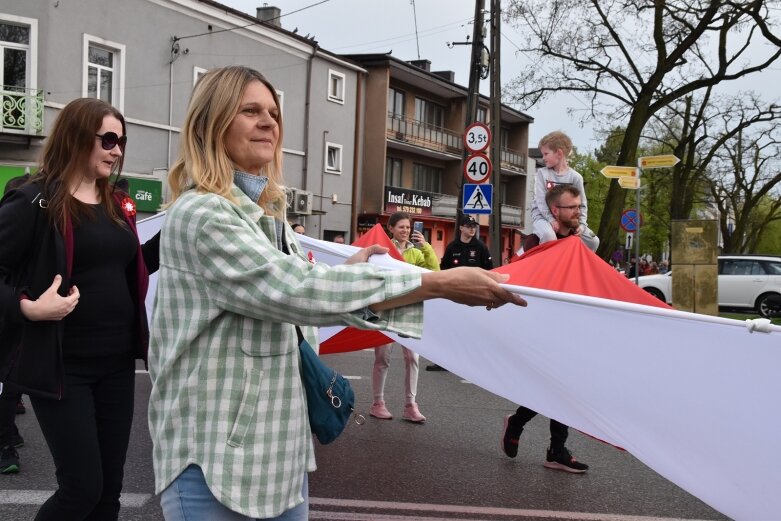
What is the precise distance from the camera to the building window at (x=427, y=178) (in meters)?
40.2

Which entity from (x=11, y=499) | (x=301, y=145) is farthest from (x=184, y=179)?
(x=301, y=145)

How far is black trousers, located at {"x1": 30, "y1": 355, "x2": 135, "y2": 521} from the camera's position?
106 inches

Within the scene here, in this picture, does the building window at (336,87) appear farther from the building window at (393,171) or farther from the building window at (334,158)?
the building window at (393,171)

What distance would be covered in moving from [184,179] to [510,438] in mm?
4050

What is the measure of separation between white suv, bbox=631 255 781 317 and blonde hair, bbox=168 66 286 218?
71.1 feet

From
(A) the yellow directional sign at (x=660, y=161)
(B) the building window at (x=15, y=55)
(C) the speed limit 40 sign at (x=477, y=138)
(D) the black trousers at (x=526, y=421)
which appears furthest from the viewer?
(B) the building window at (x=15, y=55)

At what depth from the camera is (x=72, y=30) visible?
1980cm

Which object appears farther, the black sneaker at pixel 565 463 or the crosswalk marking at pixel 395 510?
the black sneaker at pixel 565 463

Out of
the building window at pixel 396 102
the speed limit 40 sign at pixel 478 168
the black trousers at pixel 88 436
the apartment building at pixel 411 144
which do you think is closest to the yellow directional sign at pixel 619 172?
the speed limit 40 sign at pixel 478 168

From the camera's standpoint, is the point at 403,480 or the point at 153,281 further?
the point at 153,281

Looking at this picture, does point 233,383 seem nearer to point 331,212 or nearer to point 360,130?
point 331,212

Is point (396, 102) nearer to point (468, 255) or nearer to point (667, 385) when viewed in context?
point (468, 255)

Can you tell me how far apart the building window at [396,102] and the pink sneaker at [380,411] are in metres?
30.9

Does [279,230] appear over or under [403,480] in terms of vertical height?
over
